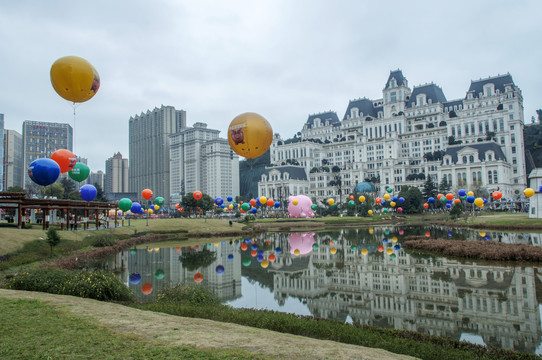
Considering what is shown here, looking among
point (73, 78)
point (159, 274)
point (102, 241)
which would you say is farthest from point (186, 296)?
point (102, 241)

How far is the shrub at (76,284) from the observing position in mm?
13102

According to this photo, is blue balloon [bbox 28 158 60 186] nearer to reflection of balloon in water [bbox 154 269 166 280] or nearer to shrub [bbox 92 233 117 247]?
reflection of balloon in water [bbox 154 269 166 280]

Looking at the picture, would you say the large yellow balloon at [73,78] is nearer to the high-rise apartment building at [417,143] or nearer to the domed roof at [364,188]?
the domed roof at [364,188]

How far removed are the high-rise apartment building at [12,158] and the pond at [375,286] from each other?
9970 centimetres

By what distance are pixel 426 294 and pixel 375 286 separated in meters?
2.55

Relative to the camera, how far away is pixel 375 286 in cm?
1839

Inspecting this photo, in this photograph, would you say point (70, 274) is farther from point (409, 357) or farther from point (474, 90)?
point (474, 90)

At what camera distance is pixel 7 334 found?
8.01 meters

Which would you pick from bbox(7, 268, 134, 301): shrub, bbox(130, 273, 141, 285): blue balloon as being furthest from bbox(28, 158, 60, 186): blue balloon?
bbox(7, 268, 134, 301): shrub

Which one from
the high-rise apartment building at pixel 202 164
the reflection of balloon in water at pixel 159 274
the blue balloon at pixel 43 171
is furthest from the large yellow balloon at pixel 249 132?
the high-rise apartment building at pixel 202 164

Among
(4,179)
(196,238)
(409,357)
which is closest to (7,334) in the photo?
(409,357)

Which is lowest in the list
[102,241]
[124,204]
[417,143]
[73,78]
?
[102,241]

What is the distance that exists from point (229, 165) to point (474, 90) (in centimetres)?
9808

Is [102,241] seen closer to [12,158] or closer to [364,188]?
[364,188]
